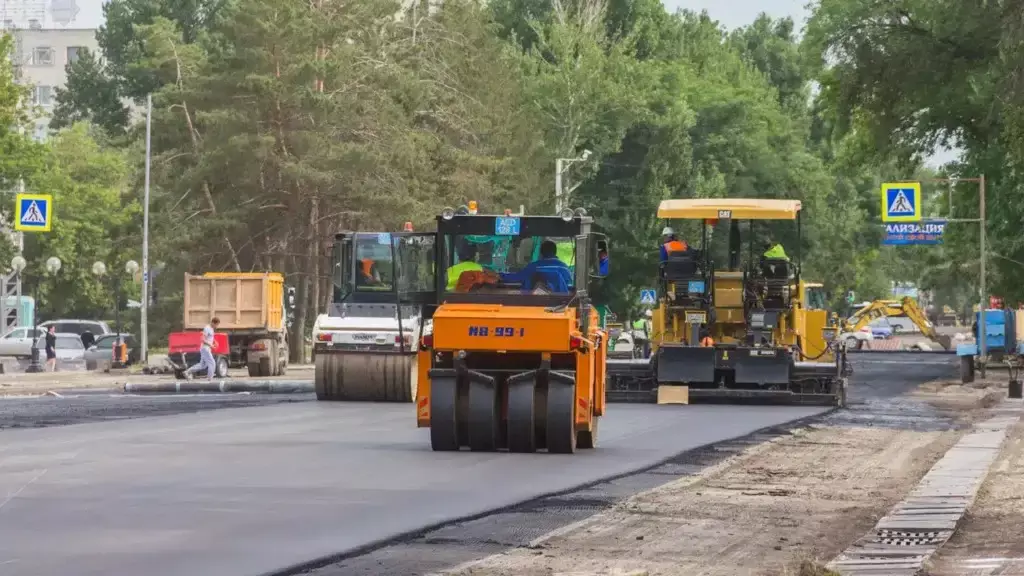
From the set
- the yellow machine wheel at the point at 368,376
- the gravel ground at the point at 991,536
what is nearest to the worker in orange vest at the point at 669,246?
the yellow machine wheel at the point at 368,376

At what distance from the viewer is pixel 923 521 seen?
1445 cm

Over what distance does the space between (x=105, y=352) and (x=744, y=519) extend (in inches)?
2002

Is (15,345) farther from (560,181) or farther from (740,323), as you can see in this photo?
(740,323)

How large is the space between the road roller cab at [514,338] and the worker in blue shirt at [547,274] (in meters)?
0.01

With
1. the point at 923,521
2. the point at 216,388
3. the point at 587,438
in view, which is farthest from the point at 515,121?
the point at 923,521

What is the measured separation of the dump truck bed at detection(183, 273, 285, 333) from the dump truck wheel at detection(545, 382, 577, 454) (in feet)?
102

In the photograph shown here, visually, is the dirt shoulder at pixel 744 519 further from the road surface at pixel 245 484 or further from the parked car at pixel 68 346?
the parked car at pixel 68 346

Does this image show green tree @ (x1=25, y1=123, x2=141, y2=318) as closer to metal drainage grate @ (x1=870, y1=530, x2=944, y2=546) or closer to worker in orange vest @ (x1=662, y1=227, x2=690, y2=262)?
worker in orange vest @ (x1=662, y1=227, x2=690, y2=262)

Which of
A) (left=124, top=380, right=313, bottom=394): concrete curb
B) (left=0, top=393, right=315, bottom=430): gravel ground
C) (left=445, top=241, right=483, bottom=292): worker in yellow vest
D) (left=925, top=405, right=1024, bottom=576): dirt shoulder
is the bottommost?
(left=925, top=405, right=1024, bottom=576): dirt shoulder

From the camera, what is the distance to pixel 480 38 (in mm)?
81688

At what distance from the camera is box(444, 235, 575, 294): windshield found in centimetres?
2170

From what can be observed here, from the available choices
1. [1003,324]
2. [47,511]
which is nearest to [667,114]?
[1003,324]

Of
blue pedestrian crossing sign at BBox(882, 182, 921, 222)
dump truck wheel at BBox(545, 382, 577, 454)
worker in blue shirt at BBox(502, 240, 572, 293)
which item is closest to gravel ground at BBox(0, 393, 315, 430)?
worker in blue shirt at BBox(502, 240, 572, 293)

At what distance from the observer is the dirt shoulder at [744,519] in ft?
37.9
